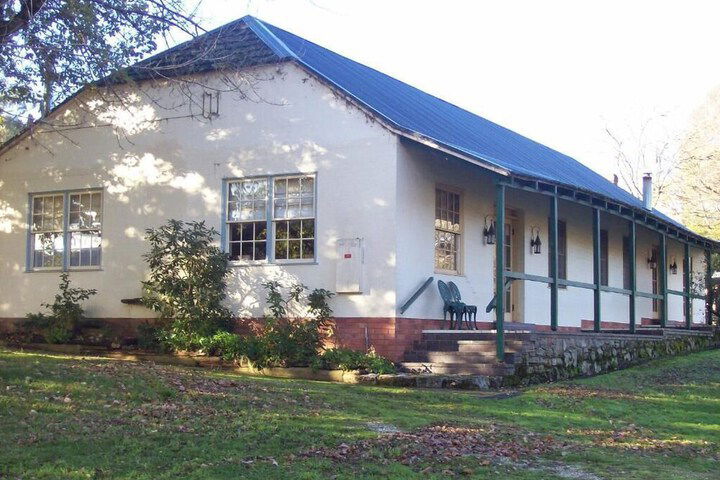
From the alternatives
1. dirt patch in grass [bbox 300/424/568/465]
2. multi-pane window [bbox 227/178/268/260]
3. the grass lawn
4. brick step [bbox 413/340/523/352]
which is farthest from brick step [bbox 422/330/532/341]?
dirt patch in grass [bbox 300/424/568/465]

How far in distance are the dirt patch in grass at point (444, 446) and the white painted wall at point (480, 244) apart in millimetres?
5257

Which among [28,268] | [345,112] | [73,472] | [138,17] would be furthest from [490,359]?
[28,268]

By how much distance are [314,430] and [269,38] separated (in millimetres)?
9577

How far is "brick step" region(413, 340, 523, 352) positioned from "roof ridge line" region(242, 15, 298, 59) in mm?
5216

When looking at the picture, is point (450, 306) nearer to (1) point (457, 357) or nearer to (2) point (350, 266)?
(1) point (457, 357)

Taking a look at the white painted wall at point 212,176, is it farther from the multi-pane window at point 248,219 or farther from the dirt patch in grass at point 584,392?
the dirt patch in grass at point 584,392

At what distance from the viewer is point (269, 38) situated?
660 inches

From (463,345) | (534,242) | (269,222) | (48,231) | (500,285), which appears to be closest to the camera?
(500,285)

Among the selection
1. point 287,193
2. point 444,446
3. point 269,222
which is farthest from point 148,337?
point 444,446

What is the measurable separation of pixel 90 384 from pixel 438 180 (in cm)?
766

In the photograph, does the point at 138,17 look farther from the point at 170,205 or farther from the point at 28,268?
the point at 28,268

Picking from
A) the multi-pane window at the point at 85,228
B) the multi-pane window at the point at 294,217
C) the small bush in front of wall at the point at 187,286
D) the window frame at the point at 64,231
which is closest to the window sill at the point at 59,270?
the window frame at the point at 64,231

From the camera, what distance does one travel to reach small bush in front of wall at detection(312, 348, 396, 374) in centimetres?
1409

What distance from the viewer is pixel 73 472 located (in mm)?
7113
